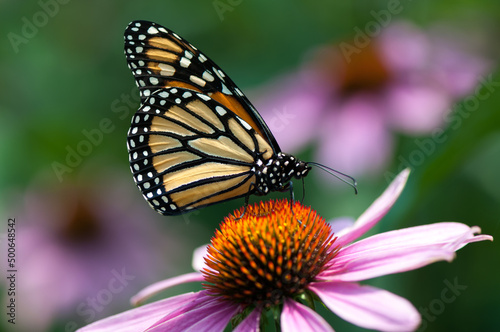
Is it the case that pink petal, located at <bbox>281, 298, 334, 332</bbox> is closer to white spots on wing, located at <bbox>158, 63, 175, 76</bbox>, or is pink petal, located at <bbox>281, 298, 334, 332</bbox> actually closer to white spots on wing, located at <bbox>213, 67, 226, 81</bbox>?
white spots on wing, located at <bbox>213, 67, 226, 81</bbox>

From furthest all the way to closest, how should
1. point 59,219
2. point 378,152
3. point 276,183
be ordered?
point 59,219 < point 378,152 < point 276,183

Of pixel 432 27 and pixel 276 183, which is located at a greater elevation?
pixel 432 27

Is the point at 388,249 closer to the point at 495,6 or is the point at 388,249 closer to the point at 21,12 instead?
the point at 495,6

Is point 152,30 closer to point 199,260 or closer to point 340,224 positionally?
point 199,260

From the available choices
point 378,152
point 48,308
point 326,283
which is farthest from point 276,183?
point 48,308

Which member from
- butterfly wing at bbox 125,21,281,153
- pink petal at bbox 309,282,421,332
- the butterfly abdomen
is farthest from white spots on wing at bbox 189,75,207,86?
pink petal at bbox 309,282,421,332

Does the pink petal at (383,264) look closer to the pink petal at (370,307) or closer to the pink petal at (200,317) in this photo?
the pink petal at (370,307)

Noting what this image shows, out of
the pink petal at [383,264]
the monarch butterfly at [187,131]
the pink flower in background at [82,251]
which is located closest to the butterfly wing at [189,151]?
the monarch butterfly at [187,131]
